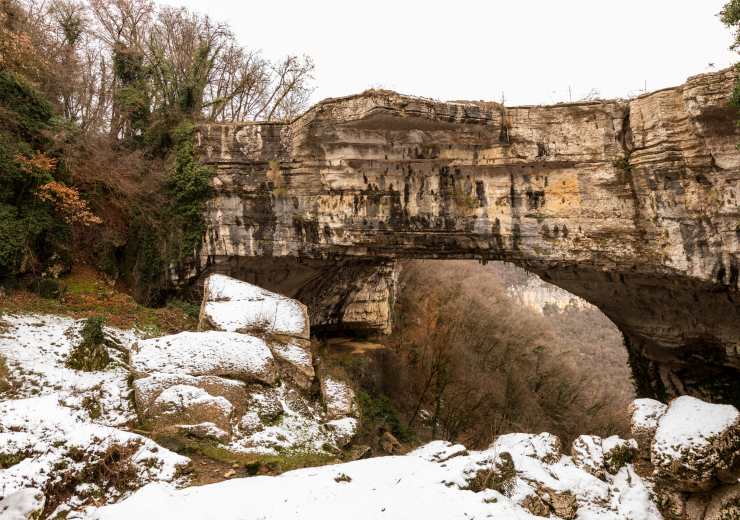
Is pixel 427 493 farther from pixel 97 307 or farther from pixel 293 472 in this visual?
pixel 97 307

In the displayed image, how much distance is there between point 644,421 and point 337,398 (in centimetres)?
626

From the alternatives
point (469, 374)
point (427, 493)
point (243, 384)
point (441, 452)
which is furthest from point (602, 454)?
point (469, 374)

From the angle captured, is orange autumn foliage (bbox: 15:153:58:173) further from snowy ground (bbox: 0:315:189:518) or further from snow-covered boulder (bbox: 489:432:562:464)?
snow-covered boulder (bbox: 489:432:562:464)

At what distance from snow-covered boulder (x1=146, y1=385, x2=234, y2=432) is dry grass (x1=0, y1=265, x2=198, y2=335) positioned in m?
3.81

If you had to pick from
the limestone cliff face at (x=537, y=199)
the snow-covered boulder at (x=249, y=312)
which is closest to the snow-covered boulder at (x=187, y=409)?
the snow-covered boulder at (x=249, y=312)

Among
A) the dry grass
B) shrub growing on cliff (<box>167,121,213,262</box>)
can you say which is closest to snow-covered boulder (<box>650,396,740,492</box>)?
the dry grass

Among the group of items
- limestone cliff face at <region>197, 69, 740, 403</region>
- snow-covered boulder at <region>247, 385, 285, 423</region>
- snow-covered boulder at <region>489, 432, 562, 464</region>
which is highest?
limestone cliff face at <region>197, 69, 740, 403</region>

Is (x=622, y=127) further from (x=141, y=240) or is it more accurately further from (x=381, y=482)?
(x=141, y=240)

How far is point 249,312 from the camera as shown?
11.7 metres

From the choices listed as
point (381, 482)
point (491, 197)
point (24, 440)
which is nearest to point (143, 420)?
point (24, 440)

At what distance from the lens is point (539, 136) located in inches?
478

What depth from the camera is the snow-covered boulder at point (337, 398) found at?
415 inches

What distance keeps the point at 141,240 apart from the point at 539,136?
12.3 metres

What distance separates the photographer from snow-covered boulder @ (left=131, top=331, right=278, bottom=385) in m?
9.45
